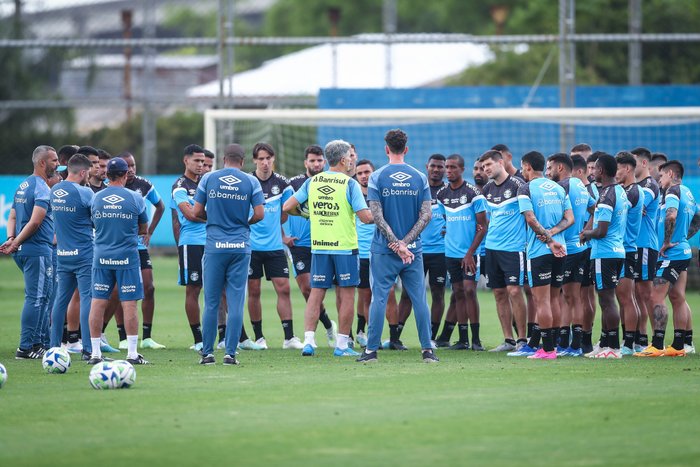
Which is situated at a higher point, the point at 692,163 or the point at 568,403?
the point at 692,163

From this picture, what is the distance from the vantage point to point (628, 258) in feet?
44.8

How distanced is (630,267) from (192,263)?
545cm

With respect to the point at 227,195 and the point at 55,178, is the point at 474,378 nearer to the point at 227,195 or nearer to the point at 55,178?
the point at 227,195

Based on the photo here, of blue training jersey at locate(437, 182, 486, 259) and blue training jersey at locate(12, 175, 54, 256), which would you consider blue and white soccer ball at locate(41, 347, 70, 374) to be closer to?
blue training jersey at locate(12, 175, 54, 256)

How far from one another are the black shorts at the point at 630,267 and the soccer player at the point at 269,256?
14.0ft

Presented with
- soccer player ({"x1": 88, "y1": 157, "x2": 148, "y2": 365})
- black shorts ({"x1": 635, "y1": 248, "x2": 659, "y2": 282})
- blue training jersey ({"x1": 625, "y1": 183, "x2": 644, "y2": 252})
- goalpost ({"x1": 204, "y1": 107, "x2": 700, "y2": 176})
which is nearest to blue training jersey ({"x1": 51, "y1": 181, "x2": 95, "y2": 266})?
soccer player ({"x1": 88, "y1": 157, "x2": 148, "y2": 365})

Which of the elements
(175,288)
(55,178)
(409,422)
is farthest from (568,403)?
(175,288)

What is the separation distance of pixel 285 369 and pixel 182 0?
47.8 m

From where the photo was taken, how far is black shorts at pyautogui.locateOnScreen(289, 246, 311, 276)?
15453 mm

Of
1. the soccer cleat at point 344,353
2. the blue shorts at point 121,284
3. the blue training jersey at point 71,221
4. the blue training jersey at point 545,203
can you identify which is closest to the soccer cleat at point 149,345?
the blue training jersey at point 71,221

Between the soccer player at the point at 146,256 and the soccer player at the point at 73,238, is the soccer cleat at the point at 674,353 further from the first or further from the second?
the soccer player at the point at 73,238

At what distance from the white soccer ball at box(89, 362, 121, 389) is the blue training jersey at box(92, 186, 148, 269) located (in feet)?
6.89

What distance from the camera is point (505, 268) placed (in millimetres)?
14078

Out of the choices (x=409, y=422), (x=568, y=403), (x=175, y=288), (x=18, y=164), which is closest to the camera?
(x=409, y=422)
